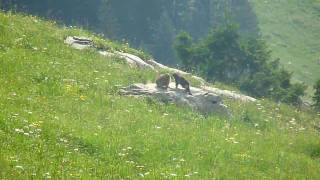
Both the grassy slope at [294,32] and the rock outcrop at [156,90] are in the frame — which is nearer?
the rock outcrop at [156,90]

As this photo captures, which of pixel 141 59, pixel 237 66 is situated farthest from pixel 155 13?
pixel 141 59

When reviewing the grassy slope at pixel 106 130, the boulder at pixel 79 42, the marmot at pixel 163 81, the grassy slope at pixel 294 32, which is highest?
the grassy slope at pixel 294 32

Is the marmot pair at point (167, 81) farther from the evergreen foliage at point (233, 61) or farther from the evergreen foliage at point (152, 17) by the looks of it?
the evergreen foliage at point (152, 17)

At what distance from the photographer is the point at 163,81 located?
85.4 ft

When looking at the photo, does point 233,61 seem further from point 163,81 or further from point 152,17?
point 152,17

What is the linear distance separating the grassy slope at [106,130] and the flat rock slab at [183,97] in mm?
736

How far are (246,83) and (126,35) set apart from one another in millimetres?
55294

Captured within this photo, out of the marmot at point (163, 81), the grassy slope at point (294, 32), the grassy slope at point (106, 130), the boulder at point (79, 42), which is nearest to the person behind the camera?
the grassy slope at point (106, 130)

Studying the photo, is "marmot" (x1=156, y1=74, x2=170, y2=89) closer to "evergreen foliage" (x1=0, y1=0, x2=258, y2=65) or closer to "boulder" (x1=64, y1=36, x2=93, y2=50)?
"boulder" (x1=64, y1=36, x2=93, y2=50)

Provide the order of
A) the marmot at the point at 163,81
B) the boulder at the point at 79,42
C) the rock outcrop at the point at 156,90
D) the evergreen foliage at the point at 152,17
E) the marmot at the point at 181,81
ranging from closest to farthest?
the rock outcrop at the point at 156,90
the marmot at the point at 163,81
the marmot at the point at 181,81
the boulder at the point at 79,42
the evergreen foliage at the point at 152,17

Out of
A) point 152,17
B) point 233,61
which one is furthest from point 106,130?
point 152,17

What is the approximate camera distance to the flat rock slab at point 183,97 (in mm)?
25219

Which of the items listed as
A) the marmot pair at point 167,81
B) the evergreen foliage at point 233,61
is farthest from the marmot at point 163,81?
the evergreen foliage at point 233,61

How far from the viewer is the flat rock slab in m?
25.2
